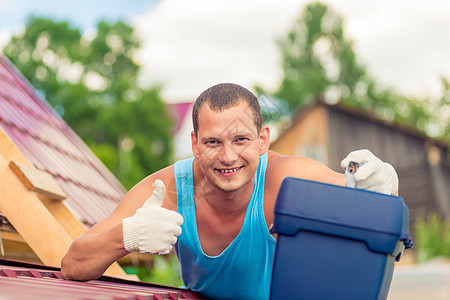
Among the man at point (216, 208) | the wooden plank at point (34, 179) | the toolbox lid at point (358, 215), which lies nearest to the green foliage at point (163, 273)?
the wooden plank at point (34, 179)

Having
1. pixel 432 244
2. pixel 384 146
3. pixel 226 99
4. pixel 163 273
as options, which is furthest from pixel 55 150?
pixel 384 146

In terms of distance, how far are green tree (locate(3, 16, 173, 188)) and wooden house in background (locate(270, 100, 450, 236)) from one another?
330 inches

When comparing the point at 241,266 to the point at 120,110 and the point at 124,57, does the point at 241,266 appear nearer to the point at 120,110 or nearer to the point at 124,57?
the point at 120,110

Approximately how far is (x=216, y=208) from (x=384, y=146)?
73.4ft

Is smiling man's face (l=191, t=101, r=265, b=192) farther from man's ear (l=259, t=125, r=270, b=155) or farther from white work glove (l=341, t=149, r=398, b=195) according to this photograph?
white work glove (l=341, t=149, r=398, b=195)

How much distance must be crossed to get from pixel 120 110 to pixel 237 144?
2824 centimetres

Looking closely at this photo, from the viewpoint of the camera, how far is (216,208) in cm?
276

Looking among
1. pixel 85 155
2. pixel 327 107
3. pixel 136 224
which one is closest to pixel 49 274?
pixel 136 224

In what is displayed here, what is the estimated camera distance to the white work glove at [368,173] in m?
1.94

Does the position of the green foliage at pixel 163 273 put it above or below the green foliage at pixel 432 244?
below

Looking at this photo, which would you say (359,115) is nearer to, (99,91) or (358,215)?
(99,91)

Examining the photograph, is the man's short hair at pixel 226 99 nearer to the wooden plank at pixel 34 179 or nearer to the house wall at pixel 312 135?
the wooden plank at pixel 34 179

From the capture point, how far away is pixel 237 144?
2.45 m

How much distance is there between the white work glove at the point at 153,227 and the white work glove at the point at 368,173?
2.15ft
